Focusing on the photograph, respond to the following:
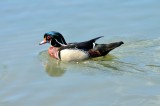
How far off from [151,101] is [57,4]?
731cm

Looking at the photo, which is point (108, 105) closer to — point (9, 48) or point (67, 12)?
point (9, 48)

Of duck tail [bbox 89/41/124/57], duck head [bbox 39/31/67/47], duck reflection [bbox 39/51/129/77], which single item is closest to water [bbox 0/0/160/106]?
duck reflection [bbox 39/51/129/77]

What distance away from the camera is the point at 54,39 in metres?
11.8

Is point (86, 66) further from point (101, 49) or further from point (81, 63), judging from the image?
point (101, 49)

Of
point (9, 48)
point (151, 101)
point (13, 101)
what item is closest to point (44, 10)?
point (9, 48)

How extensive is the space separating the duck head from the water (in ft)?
1.00

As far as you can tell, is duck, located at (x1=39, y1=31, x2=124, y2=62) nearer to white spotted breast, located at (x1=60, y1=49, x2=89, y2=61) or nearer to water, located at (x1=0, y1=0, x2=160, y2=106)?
white spotted breast, located at (x1=60, y1=49, x2=89, y2=61)

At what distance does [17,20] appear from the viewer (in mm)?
13977

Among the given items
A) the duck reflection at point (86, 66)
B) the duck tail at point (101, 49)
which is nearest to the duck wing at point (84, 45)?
the duck tail at point (101, 49)

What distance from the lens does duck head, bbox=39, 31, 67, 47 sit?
11.7 meters

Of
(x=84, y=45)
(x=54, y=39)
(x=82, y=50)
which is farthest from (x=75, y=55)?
(x=54, y=39)

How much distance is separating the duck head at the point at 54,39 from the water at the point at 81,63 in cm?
31

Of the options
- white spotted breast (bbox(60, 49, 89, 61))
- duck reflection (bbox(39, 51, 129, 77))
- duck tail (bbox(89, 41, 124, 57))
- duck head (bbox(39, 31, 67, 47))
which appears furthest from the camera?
duck head (bbox(39, 31, 67, 47))

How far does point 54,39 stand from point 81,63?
3.15 ft
